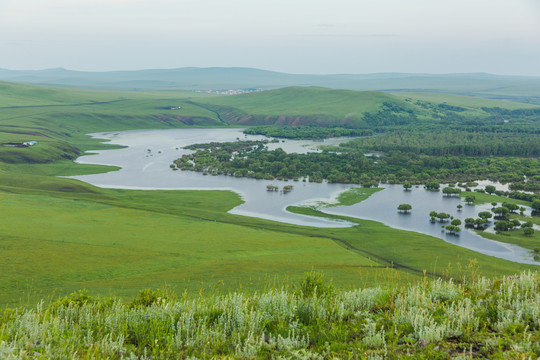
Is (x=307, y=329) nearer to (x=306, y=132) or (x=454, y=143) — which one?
(x=454, y=143)

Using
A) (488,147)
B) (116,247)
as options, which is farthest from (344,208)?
(488,147)

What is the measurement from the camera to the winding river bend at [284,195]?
55.1m

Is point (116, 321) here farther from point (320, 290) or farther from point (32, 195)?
point (32, 195)

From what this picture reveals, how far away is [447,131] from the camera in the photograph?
164 metres

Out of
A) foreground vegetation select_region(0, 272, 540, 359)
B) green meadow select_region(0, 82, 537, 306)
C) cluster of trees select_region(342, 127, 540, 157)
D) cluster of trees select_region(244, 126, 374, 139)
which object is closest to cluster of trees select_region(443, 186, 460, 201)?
green meadow select_region(0, 82, 537, 306)

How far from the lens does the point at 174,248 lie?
37.0 m

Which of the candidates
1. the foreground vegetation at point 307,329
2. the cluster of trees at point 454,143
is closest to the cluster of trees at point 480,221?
the foreground vegetation at point 307,329

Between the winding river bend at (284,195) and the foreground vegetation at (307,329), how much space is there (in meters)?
40.0

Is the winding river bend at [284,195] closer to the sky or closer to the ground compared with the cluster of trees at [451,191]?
closer to the ground

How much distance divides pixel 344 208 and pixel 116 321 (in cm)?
6065

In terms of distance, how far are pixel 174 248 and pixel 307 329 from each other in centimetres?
2912

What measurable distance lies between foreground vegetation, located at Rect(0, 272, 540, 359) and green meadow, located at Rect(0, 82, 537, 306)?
1.24m

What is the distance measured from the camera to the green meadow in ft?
83.4

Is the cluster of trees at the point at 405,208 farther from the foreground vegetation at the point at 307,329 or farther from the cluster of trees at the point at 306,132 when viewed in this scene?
the cluster of trees at the point at 306,132
